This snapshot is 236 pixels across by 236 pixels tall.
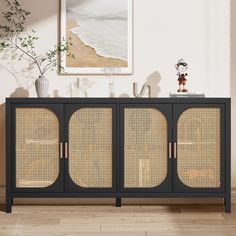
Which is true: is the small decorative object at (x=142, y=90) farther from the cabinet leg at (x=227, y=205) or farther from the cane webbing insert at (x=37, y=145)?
the cabinet leg at (x=227, y=205)

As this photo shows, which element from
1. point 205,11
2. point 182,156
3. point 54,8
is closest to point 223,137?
point 182,156

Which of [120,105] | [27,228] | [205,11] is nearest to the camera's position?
[27,228]

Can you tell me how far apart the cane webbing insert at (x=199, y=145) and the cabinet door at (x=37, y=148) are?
894 mm

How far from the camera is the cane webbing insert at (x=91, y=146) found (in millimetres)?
3795

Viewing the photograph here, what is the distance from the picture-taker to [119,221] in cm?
350

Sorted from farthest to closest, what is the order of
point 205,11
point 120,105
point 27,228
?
point 205,11 < point 120,105 < point 27,228

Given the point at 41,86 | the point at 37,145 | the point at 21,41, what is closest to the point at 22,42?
the point at 21,41

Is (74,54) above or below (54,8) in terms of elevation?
below

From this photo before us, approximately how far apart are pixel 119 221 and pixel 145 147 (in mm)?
596

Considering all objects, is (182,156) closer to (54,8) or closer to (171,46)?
(171,46)

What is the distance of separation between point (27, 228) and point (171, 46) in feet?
6.00

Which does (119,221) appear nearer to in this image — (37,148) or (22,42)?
(37,148)

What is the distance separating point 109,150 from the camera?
3.81 m

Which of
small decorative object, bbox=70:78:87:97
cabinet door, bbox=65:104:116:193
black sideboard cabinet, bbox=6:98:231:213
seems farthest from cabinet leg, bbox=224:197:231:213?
small decorative object, bbox=70:78:87:97
